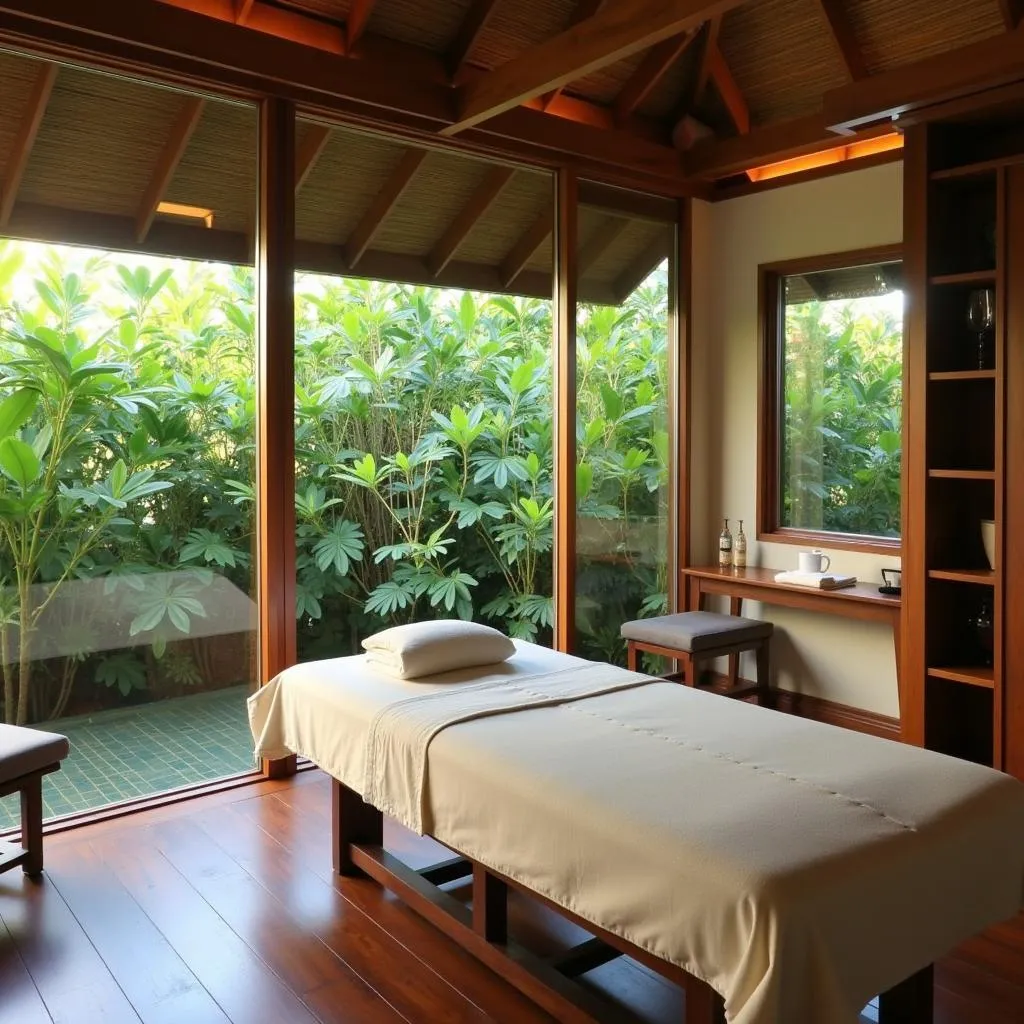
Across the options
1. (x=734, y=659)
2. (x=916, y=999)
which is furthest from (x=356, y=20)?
(x=916, y=999)

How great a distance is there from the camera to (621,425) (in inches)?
178

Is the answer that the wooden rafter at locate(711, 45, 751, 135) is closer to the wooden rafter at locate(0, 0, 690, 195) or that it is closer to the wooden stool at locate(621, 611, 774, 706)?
the wooden rafter at locate(0, 0, 690, 195)

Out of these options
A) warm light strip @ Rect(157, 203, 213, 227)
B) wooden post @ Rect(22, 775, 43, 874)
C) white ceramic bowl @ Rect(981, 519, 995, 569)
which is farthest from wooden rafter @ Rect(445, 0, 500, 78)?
wooden post @ Rect(22, 775, 43, 874)

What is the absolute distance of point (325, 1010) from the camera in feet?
6.86

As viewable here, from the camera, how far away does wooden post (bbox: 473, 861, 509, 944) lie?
7.39ft

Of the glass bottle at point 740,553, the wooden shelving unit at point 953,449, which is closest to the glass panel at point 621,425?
the glass bottle at point 740,553

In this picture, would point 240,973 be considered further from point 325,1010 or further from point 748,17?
point 748,17

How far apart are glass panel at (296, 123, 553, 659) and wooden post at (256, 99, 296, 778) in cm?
11

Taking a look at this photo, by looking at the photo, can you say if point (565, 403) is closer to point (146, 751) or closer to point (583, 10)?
point (583, 10)

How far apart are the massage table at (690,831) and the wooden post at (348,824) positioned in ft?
0.30

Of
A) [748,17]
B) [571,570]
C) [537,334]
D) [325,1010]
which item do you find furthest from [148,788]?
[748,17]

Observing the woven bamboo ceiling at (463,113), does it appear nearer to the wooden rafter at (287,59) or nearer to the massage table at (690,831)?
the wooden rafter at (287,59)

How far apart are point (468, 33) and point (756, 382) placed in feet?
6.55

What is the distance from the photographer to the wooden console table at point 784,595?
376cm
